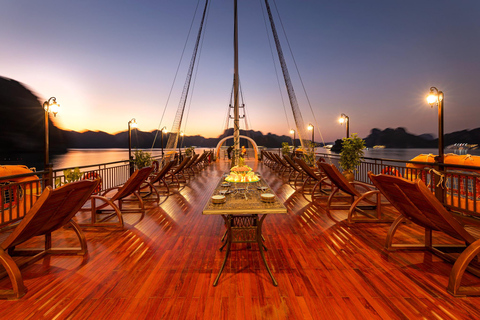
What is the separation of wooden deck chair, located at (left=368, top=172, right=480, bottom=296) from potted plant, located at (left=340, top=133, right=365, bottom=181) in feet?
10.7

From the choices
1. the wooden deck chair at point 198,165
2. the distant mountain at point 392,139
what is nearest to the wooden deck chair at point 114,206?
the wooden deck chair at point 198,165

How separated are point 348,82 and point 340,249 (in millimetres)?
26091

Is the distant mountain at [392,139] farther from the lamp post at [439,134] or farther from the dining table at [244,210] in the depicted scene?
the dining table at [244,210]

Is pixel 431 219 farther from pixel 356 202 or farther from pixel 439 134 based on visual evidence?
pixel 439 134

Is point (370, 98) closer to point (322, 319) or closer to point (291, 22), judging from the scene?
point (291, 22)

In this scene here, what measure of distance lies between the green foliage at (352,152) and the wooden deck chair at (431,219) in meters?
3.28

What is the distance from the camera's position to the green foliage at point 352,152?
5.56 meters

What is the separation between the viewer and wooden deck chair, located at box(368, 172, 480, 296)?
1759 mm

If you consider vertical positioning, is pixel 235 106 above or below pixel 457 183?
above

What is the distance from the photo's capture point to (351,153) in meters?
5.59

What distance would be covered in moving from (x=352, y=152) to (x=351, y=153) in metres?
0.04

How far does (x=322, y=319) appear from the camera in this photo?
1.53 metres

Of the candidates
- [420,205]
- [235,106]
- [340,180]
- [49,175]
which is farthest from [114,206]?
[235,106]

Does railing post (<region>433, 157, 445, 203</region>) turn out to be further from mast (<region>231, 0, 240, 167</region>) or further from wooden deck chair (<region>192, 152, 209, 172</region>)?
wooden deck chair (<region>192, 152, 209, 172</region>)
